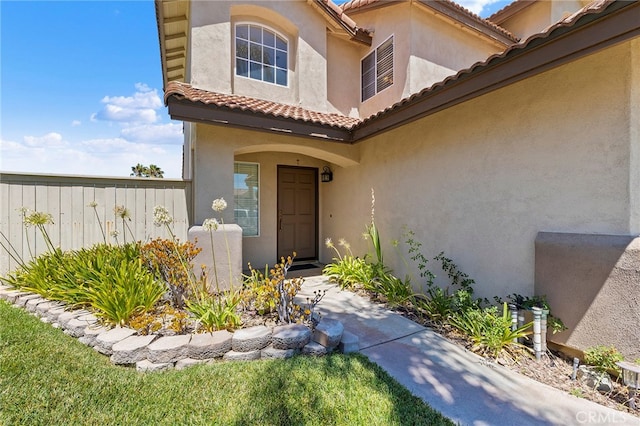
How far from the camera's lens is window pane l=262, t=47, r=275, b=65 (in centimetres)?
787

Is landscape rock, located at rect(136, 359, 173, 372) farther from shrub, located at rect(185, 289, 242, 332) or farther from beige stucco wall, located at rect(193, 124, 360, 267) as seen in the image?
beige stucco wall, located at rect(193, 124, 360, 267)

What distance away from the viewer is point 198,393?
2.87 metres

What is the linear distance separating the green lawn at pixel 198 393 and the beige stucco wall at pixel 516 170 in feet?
10.6

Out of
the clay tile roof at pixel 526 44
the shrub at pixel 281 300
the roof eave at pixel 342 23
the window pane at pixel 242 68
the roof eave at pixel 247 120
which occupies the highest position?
the roof eave at pixel 342 23

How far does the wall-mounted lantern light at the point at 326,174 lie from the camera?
31.7 feet

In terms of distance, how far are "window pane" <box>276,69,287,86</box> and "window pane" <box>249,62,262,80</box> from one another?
0.54 metres

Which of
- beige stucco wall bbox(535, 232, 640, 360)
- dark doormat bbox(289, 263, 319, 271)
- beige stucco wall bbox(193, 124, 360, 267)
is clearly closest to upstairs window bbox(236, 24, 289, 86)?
beige stucco wall bbox(193, 124, 360, 267)

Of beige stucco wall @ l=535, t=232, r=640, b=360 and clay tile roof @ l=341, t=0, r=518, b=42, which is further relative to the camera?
clay tile roof @ l=341, t=0, r=518, b=42

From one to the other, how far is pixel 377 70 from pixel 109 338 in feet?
31.4

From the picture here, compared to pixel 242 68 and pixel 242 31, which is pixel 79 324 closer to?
pixel 242 68

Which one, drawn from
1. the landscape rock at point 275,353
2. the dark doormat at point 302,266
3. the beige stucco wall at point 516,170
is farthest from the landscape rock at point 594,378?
the dark doormat at point 302,266

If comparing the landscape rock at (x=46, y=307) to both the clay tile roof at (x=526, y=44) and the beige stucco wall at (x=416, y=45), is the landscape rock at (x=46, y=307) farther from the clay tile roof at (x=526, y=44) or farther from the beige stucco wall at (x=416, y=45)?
the beige stucco wall at (x=416, y=45)

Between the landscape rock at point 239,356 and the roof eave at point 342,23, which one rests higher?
the roof eave at point 342,23

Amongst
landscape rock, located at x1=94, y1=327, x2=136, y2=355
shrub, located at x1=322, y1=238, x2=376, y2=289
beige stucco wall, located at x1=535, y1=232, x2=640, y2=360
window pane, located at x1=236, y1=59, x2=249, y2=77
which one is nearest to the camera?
beige stucco wall, located at x1=535, y1=232, x2=640, y2=360
